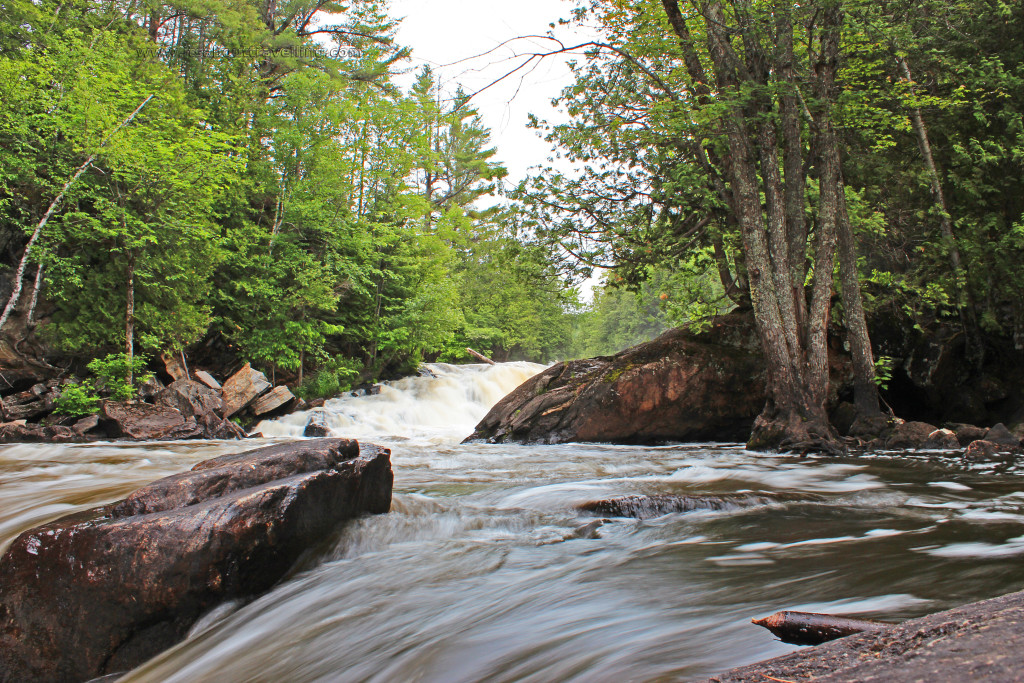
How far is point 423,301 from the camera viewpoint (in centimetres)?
A: 2170

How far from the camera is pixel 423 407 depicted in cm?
1934

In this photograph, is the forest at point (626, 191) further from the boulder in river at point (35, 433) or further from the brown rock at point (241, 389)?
the boulder in river at point (35, 433)

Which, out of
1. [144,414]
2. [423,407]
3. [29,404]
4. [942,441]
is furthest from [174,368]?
[942,441]

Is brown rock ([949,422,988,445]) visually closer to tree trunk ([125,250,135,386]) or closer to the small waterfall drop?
the small waterfall drop

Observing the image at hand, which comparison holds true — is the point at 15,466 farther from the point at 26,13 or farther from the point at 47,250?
the point at 26,13

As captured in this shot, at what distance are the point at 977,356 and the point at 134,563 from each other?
43.3 ft

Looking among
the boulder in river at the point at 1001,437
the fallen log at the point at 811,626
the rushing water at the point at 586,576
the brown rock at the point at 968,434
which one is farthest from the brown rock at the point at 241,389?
the boulder in river at the point at 1001,437

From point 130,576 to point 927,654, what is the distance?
3.74 m

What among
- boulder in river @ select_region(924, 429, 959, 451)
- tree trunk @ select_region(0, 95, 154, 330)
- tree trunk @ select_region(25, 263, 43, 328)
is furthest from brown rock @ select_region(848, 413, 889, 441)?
tree trunk @ select_region(25, 263, 43, 328)

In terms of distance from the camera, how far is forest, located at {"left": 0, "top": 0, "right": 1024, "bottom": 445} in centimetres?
944

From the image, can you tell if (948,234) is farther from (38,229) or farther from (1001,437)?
(38,229)

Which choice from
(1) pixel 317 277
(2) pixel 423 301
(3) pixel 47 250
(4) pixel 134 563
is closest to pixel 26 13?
(3) pixel 47 250

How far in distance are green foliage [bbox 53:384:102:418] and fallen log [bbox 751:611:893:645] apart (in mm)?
14116

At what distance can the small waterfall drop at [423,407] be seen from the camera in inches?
614
